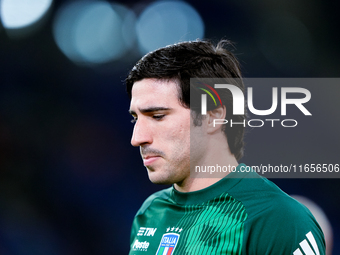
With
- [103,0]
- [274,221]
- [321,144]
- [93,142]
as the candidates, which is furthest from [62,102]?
[274,221]

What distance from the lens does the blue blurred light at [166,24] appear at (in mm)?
6379

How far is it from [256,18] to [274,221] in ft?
18.5

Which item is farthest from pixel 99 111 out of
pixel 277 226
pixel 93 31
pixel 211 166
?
pixel 277 226

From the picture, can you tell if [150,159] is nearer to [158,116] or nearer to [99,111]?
[158,116]

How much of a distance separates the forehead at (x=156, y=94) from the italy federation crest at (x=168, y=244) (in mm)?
703

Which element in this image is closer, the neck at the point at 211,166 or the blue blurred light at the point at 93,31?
the neck at the point at 211,166

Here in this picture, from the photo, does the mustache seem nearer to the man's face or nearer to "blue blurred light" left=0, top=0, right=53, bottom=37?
the man's face

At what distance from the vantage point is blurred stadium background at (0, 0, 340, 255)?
17.8 ft

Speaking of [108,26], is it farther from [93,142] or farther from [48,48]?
[93,142]

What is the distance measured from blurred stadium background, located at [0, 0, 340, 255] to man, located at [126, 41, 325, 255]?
11.4ft

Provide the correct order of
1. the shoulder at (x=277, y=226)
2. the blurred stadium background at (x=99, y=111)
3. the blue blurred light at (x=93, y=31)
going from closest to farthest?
the shoulder at (x=277, y=226)
the blurred stadium background at (x=99, y=111)
the blue blurred light at (x=93, y=31)

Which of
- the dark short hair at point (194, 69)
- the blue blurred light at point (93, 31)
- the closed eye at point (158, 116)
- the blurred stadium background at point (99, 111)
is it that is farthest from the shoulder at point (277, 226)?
the blue blurred light at point (93, 31)

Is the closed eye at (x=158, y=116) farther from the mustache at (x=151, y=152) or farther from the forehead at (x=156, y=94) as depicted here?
the mustache at (x=151, y=152)

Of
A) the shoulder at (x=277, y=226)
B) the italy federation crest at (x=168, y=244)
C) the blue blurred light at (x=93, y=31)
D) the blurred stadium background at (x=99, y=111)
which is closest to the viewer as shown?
the shoulder at (x=277, y=226)
